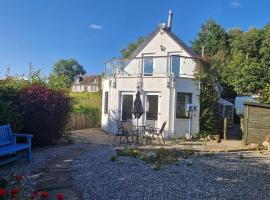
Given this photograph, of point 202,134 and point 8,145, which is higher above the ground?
point 8,145

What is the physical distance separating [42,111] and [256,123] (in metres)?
10.0

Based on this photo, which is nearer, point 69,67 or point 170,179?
point 170,179

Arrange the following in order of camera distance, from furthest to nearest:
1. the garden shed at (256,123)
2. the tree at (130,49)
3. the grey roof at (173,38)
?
the tree at (130,49) → the grey roof at (173,38) → the garden shed at (256,123)

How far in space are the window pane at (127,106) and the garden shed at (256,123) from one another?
621 cm

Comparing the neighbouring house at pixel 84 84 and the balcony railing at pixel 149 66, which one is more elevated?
the neighbouring house at pixel 84 84

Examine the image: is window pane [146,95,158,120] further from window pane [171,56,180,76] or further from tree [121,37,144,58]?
tree [121,37,144,58]

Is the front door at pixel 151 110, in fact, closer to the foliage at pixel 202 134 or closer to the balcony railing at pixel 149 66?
the balcony railing at pixel 149 66

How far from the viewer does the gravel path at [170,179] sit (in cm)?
644

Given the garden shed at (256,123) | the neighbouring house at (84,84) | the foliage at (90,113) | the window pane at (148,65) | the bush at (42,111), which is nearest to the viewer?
the bush at (42,111)

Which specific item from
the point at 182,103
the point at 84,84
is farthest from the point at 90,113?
the point at 84,84

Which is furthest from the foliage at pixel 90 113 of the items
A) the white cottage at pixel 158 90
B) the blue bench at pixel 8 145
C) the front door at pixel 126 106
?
the blue bench at pixel 8 145

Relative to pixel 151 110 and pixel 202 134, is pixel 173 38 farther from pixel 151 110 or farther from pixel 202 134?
pixel 202 134

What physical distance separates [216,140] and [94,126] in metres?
9.17

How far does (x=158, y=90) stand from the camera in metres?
17.8
